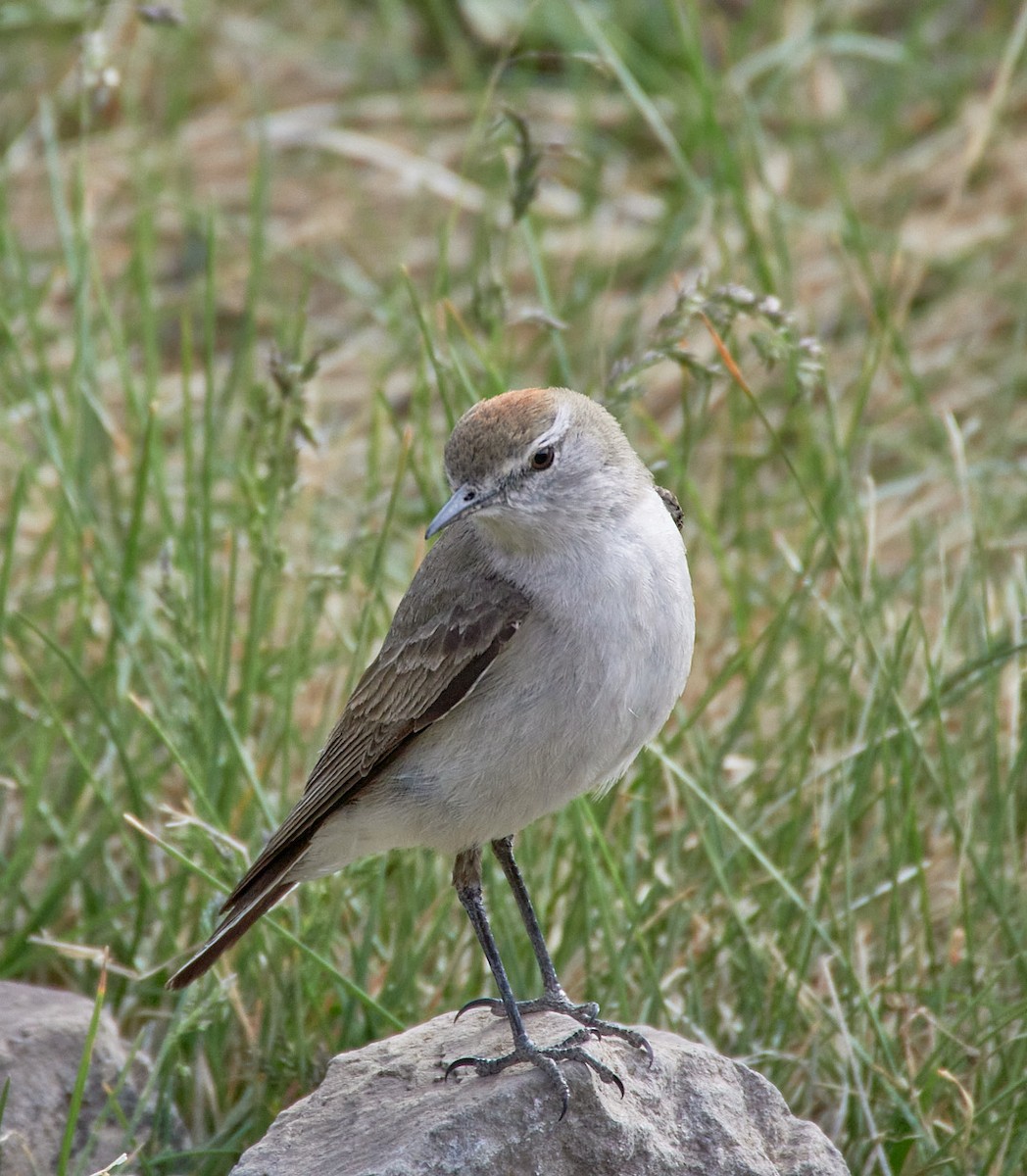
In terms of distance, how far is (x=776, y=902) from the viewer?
4984 mm

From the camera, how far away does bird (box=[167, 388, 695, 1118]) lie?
13.4 ft

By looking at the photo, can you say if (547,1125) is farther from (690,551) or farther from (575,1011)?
(690,551)

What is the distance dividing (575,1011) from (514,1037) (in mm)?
296

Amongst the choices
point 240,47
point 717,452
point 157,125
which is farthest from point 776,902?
point 240,47

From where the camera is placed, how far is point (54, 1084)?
4.34 metres

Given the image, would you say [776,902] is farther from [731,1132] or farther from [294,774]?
[294,774]

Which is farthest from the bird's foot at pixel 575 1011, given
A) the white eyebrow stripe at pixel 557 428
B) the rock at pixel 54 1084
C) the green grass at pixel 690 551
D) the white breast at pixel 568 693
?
the white eyebrow stripe at pixel 557 428

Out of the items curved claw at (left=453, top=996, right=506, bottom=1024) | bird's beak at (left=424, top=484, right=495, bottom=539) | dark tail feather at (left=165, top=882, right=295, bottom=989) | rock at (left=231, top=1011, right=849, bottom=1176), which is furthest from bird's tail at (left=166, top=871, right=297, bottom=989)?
bird's beak at (left=424, top=484, right=495, bottom=539)

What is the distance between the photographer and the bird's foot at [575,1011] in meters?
4.16

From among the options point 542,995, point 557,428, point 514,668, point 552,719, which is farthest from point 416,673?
point 542,995

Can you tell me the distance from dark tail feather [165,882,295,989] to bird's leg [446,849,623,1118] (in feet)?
1.72

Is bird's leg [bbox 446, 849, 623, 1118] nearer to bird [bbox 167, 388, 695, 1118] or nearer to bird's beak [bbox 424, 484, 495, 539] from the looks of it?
bird [bbox 167, 388, 695, 1118]

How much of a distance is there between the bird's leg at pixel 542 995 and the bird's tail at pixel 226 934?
2.05 ft

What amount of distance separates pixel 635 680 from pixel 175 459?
430 cm
